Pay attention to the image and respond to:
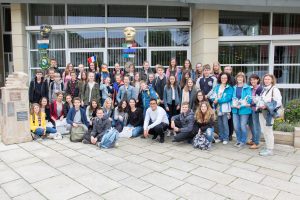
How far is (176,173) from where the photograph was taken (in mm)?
4723

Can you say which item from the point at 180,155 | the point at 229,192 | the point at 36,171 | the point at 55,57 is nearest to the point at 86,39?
the point at 55,57

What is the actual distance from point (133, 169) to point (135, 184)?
656 mm

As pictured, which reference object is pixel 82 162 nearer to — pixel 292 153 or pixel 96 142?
pixel 96 142

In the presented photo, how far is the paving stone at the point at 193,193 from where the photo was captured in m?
3.86

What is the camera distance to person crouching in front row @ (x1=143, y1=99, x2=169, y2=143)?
6734mm

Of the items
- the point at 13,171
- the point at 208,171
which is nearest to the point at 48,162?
the point at 13,171

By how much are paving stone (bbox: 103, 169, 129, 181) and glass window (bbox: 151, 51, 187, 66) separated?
7649 millimetres

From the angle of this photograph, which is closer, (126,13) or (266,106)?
(266,106)

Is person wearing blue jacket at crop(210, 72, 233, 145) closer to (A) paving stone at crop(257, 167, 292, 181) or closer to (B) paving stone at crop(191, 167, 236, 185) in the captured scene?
(A) paving stone at crop(257, 167, 292, 181)

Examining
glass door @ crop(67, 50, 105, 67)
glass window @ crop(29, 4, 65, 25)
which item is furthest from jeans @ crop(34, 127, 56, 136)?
glass window @ crop(29, 4, 65, 25)

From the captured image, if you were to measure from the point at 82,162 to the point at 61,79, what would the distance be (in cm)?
388

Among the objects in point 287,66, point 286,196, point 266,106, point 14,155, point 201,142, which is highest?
point 287,66

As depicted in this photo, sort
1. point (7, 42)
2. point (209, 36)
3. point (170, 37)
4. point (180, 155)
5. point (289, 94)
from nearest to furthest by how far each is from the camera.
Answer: point (180, 155) < point (209, 36) < point (289, 94) < point (170, 37) < point (7, 42)

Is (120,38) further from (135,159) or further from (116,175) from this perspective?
(116,175)
